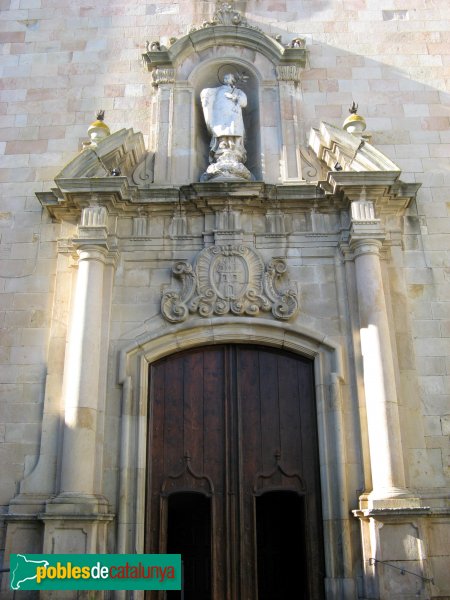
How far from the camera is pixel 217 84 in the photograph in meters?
10.3

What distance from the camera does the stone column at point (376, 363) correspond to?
24.2 ft

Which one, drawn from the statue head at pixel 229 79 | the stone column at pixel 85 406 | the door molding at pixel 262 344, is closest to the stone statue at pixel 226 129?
the statue head at pixel 229 79

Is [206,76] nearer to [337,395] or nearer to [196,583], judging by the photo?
[337,395]

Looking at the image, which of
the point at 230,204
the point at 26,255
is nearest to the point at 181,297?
the point at 230,204

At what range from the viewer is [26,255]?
9.02 metres

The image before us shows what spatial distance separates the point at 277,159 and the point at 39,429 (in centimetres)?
501

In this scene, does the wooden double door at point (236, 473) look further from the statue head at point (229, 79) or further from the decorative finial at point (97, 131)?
the statue head at point (229, 79)

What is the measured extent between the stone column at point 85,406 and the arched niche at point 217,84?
1633 millimetres

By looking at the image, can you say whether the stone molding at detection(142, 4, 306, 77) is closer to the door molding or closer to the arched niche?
the arched niche

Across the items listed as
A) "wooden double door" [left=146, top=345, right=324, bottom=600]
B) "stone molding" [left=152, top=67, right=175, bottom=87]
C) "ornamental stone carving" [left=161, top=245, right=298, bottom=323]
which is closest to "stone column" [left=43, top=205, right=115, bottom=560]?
"wooden double door" [left=146, top=345, right=324, bottom=600]

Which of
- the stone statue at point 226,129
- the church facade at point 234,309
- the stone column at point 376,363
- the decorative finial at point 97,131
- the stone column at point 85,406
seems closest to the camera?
the stone column at point 85,406

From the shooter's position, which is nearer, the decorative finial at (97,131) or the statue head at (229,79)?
the decorative finial at (97,131)
